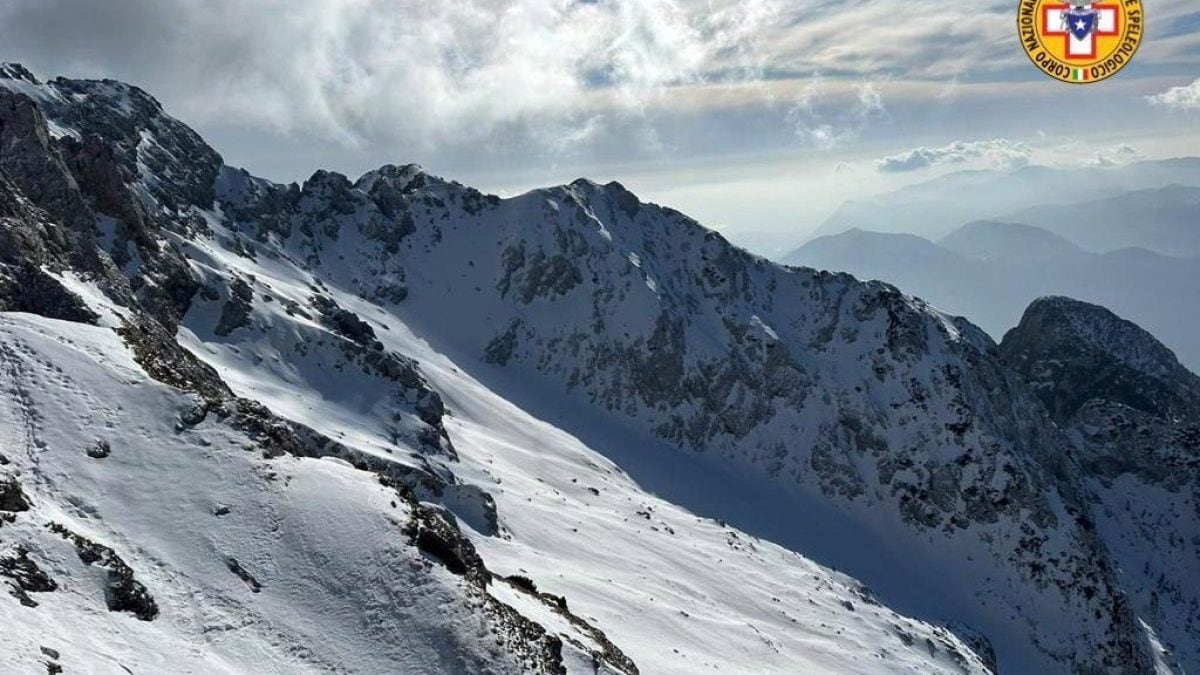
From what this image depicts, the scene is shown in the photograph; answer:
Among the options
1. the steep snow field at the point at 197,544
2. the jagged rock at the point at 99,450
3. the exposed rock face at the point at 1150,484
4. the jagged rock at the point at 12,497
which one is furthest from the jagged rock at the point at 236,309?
the exposed rock face at the point at 1150,484

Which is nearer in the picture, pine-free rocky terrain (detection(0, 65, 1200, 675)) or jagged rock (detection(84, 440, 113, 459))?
pine-free rocky terrain (detection(0, 65, 1200, 675))

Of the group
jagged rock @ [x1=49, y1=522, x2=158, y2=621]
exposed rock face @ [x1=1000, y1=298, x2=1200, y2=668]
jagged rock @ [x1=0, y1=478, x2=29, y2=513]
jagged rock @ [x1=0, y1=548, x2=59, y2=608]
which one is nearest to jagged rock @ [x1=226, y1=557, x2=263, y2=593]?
jagged rock @ [x1=49, y1=522, x2=158, y2=621]

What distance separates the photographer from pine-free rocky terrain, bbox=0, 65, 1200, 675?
3175 centimetres

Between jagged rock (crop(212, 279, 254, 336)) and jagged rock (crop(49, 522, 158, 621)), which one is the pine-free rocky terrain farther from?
jagged rock (crop(212, 279, 254, 336))

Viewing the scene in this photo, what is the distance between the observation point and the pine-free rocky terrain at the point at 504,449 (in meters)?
31.8

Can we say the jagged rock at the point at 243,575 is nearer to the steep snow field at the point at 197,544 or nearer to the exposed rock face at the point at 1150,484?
the steep snow field at the point at 197,544

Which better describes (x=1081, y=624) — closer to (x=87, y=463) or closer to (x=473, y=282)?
(x=473, y=282)

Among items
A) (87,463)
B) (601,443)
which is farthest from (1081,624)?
(87,463)

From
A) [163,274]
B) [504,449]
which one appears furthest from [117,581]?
[504,449]

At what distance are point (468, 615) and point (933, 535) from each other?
127m

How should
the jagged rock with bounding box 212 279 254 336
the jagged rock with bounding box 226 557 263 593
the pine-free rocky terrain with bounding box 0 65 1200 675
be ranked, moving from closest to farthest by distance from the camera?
the jagged rock with bounding box 226 557 263 593 → the pine-free rocky terrain with bounding box 0 65 1200 675 → the jagged rock with bounding box 212 279 254 336

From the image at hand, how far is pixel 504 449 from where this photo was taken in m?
113

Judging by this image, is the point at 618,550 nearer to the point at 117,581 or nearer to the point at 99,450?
the point at 99,450

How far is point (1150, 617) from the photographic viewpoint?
148 m
